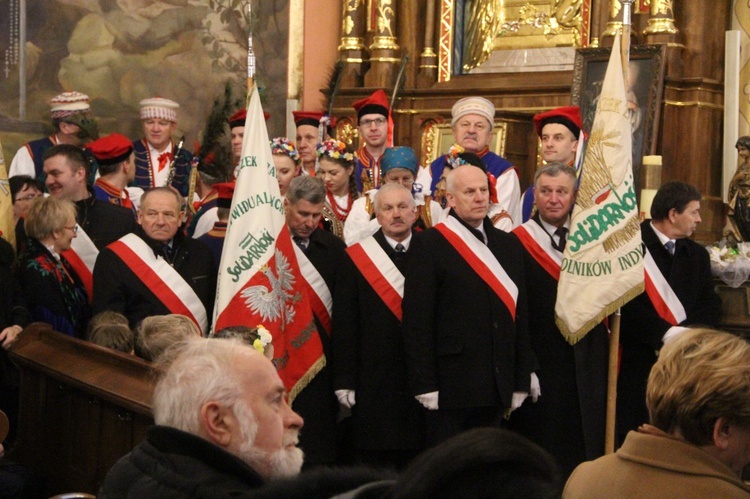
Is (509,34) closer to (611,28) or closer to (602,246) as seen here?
(611,28)

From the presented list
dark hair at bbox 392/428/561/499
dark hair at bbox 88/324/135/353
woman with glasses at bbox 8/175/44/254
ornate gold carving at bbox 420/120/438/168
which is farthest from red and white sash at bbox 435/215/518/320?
ornate gold carving at bbox 420/120/438/168

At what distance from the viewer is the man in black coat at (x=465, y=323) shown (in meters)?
5.16

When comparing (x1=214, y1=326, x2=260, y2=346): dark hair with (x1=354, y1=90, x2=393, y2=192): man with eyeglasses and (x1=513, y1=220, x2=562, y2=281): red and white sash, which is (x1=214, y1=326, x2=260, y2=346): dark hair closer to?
(x1=513, y1=220, x2=562, y2=281): red and white sash

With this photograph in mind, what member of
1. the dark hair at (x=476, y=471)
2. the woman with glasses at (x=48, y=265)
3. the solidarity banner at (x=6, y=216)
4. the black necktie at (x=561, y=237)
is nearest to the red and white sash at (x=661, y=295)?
the black necktie at (x=561, y=237)

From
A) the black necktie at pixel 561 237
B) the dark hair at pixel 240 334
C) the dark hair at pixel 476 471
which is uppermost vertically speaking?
the dark hair at pixel 476 471

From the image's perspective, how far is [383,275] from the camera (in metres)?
5.47

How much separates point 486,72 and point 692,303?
4.36 metres

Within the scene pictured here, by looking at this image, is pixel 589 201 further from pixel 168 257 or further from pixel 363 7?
pixel 363 7

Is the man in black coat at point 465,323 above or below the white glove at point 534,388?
above

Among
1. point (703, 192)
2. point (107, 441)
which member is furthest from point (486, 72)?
point (107, 441)

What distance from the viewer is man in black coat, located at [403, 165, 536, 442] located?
5.16 m

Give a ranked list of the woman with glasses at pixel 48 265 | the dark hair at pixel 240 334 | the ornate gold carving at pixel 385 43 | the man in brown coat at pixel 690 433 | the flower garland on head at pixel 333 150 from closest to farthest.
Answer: the man in brown coat at pixel 690 433
the dark hair at pixel 240 334
the woman with glasses at pixel 48 265
the flower garland on head at pixel 333 150
the ornate gold carving at pixel 385 43

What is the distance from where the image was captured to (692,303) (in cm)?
581

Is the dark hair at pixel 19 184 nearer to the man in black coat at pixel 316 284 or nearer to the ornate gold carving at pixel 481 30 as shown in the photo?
the man in black coat at pixel 316 284
